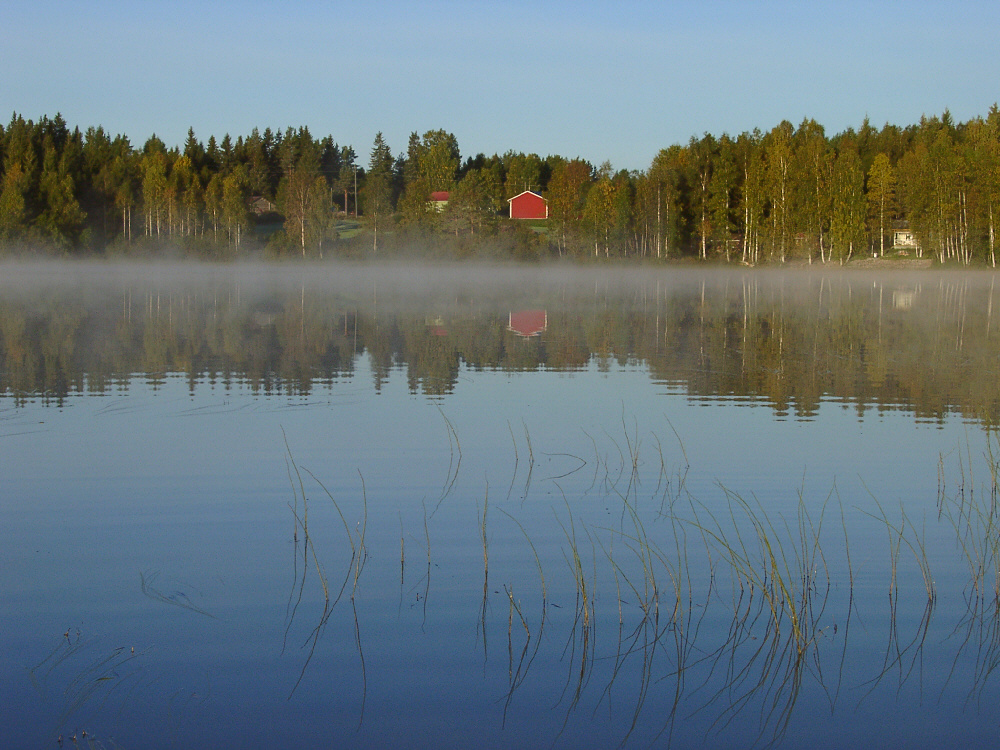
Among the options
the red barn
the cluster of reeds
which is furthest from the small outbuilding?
the cluster of reeds

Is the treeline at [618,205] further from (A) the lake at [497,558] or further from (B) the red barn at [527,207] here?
(A) the lake at [497,558]

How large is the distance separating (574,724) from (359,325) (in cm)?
2113

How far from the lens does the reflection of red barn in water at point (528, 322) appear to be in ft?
78.4

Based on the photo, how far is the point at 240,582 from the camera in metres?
6.05

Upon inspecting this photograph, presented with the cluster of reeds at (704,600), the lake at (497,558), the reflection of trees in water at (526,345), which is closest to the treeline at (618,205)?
the reflection of trees in water at (526,345)

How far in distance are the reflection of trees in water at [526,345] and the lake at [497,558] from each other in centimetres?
22

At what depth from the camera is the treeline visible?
231 ft

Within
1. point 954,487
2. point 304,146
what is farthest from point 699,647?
point 304,146

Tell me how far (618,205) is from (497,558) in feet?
240

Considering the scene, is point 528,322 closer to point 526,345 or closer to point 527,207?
point 526,345

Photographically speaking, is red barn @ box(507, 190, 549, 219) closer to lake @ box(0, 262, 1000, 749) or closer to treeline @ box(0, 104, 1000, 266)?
treeline @ box(0, 104, 1000, 266)

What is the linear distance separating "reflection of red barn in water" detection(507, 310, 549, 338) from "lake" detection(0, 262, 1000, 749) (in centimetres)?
760

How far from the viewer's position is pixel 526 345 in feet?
68.2

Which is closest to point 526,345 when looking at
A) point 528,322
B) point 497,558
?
point 528,322
